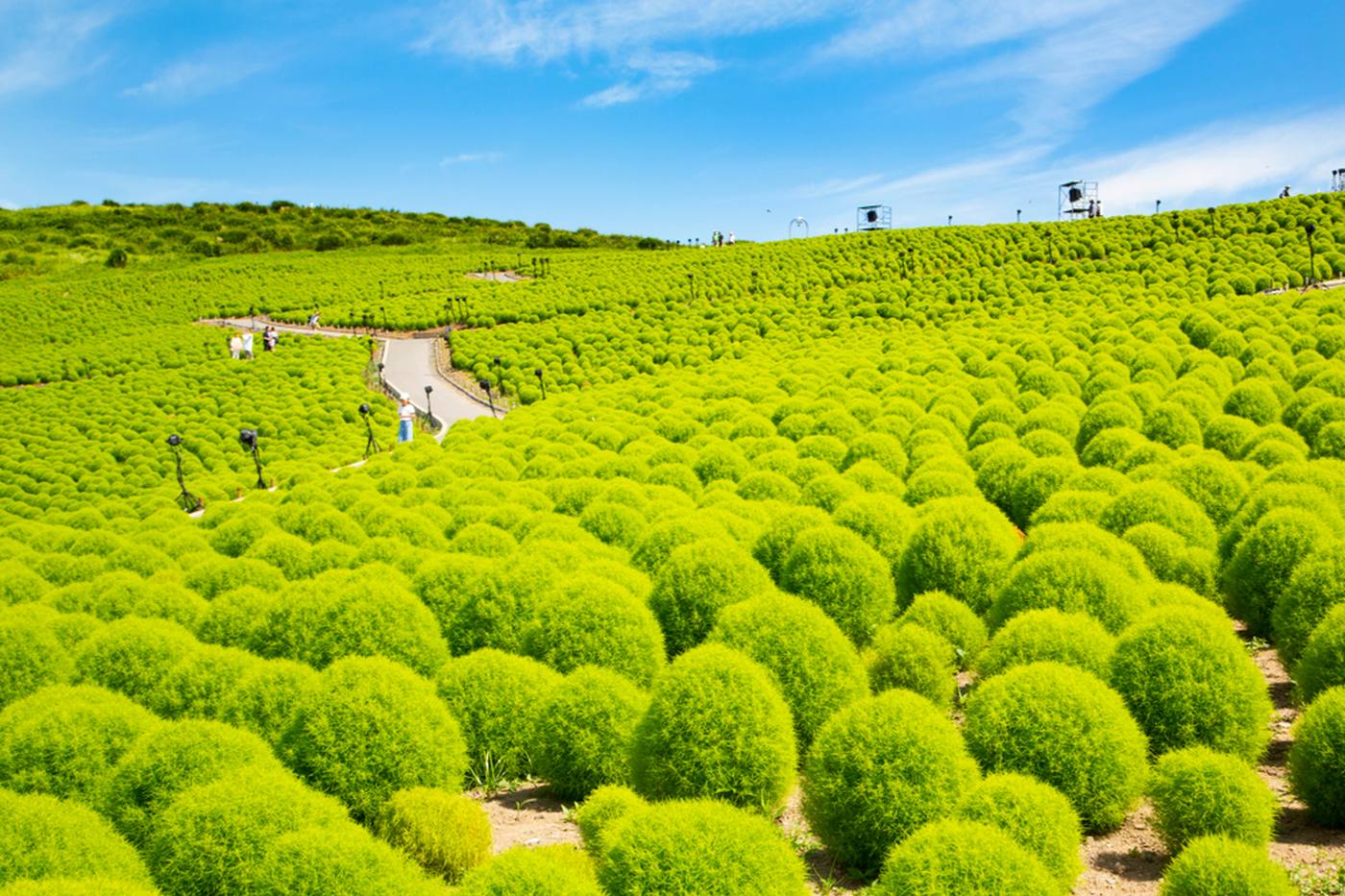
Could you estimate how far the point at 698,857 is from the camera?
181 inches

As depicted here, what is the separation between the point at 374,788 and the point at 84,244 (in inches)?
4404

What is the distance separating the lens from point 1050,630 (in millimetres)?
7160

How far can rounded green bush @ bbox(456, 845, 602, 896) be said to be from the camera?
4391 millimetres

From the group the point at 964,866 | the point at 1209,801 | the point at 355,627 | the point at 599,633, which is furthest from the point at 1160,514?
the point at 355,627

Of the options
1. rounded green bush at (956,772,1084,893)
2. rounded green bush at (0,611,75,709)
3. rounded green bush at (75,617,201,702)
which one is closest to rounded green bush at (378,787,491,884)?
rounded green bush at (956,772,1084,893)

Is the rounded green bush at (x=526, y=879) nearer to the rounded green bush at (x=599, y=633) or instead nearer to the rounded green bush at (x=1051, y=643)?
the rounded green bush at (x=599, y=633)

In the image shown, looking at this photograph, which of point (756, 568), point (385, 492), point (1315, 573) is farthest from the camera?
point (385, 492)

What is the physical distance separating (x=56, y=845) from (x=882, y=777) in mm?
4891

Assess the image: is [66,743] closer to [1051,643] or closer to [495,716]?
[495,716]

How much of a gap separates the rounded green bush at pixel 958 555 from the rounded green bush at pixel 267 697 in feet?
20.7

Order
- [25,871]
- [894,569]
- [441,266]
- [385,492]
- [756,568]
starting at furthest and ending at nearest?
[441,266], [385,492], [894,569], [756,568], [25,871]

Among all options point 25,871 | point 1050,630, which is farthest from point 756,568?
point 25,871

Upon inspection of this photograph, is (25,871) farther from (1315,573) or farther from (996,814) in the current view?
(1315,573)

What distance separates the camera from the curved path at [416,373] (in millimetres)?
38500
